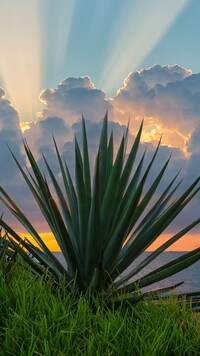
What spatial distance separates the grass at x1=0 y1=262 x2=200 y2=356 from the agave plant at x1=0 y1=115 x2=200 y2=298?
1.48 ft

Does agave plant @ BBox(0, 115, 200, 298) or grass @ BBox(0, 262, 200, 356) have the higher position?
agave plant @ BBox(0, 115, 200, 298)

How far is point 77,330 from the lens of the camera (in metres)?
4.29

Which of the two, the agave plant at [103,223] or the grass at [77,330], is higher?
the agave plant at [103,223]

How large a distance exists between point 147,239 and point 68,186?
109 centimetres

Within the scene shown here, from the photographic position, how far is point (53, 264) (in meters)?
5.57

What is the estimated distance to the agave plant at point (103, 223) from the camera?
5164mm

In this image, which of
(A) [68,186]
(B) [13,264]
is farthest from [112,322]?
(A) [68,186]

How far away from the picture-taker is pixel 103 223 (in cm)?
551

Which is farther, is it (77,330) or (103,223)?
(103,223)

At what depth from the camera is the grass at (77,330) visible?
4141 millimetres

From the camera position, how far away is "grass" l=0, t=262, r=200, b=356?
414 centimetres

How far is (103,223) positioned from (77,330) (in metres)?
1.41

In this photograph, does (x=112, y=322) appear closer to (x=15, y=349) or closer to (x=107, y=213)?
(x=15, y=349)

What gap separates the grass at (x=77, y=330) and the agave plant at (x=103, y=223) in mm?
451
